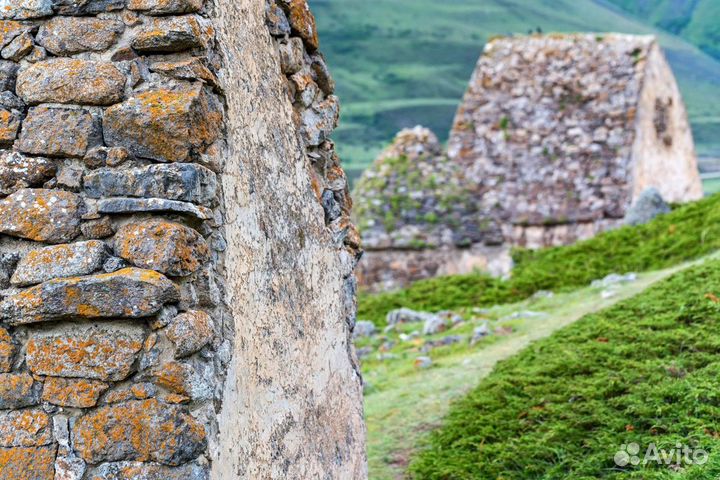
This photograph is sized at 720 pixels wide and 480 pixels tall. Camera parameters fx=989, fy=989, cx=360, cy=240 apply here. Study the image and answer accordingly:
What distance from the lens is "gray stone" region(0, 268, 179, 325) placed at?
306cm

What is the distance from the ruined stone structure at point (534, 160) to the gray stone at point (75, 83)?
11.6m

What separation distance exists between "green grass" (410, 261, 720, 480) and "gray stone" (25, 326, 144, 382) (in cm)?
257

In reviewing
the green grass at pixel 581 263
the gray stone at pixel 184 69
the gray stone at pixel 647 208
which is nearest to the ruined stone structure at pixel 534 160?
the gray stone at pixel 647 208

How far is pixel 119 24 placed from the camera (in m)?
3.38

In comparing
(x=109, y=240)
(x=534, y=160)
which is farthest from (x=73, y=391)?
(x=534, y=160)

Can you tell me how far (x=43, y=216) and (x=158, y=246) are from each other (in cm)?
41

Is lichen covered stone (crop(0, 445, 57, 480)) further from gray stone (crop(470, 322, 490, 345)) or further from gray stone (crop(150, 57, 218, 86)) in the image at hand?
gray stone (crop(470, 322, 490, 345))

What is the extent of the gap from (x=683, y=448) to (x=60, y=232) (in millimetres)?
3061

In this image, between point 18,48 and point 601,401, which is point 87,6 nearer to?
point 18,48

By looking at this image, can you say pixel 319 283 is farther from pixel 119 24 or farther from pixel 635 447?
pixel 635 447

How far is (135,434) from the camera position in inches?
119

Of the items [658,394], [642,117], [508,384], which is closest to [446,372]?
[508,384]

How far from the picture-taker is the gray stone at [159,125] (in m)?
3.25

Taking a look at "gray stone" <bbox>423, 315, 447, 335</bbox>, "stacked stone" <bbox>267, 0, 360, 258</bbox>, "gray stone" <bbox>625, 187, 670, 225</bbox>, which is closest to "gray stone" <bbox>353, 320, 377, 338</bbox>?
"gray stone" <bbox>423, 315, 447, 335</bbox>
